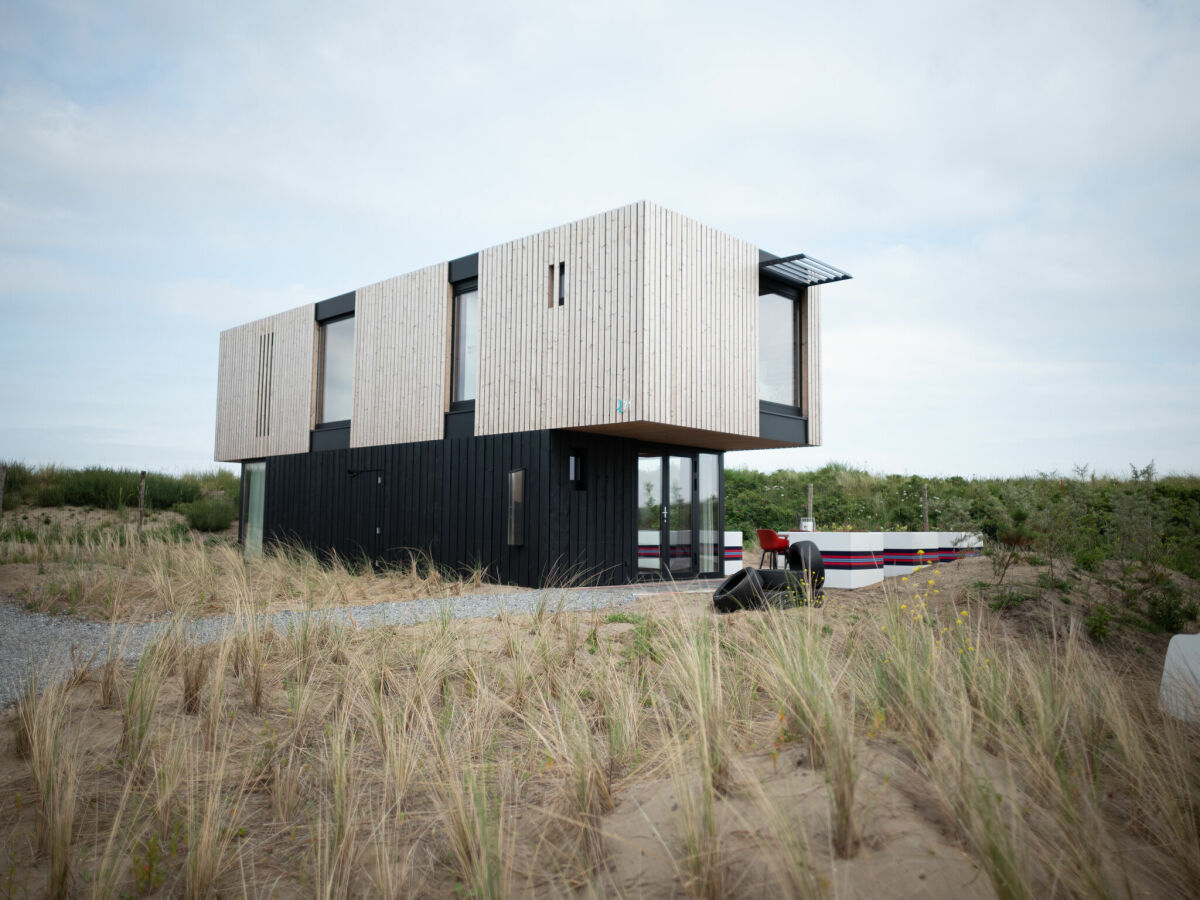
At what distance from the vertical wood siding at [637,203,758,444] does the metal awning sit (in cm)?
32

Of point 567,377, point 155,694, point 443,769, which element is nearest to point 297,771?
point 443,769

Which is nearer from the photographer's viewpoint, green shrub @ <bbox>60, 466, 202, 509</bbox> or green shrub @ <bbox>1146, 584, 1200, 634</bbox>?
green shrub @ <bbox>1146, 584, 1200, 634</bbox>

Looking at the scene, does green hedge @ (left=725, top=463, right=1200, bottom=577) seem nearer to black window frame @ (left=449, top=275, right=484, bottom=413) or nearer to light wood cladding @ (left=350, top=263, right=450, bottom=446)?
black window frame @ (left=449, top=275, right=484, bottom=413)

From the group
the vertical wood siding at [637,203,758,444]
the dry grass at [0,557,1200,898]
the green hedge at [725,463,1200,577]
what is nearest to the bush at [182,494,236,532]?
the green hedge at [725,463,1200,577]

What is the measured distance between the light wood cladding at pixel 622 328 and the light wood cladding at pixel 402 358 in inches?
36.9

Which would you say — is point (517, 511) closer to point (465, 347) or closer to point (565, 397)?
point (565, 397)

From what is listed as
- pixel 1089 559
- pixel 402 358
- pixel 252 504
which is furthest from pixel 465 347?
pixel 1089 559

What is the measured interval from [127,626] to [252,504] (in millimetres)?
12552

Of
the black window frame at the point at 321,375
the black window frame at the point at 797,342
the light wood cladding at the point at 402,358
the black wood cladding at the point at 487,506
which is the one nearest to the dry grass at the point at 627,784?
the black wood cladding at the point at 487,506

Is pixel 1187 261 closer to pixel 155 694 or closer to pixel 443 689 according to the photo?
pixel 443 689

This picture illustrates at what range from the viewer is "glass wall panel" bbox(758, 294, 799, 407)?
11.5 metres

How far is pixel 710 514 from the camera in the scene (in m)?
12.8

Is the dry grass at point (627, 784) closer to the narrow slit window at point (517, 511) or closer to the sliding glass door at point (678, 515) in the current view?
the narrow slit window at point (517, 511)

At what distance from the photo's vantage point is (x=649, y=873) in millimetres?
2025
